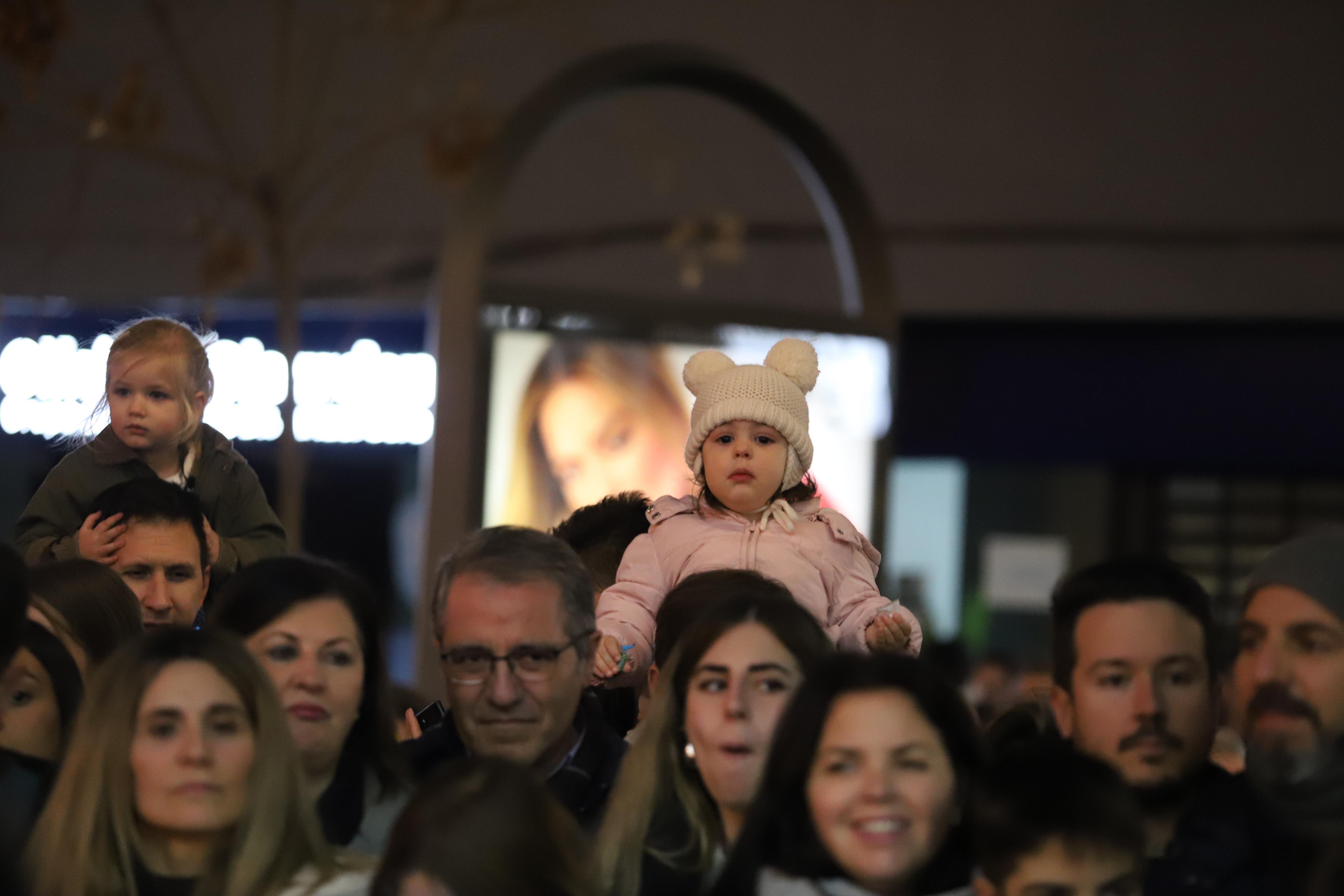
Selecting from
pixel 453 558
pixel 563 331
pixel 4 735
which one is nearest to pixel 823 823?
pixel 453 558

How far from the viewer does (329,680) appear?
7.58 feet

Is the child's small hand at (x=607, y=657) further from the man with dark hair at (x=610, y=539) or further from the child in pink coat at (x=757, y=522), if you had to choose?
the man with dark hair at (x=610, y=539)

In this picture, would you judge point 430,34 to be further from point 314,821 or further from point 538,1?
point 314,821

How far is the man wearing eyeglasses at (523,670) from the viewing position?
8.06ft

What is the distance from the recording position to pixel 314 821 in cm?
210

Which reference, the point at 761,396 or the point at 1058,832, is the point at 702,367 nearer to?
the point at 761,396

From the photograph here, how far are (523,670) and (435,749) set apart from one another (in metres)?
0.24

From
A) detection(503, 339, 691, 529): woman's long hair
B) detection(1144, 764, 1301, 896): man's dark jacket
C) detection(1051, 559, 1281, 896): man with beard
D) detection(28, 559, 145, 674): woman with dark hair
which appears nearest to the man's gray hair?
detection(28, 559, 145, 674): woman with dark hair

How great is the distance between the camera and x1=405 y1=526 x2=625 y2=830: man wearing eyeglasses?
8.06 ft

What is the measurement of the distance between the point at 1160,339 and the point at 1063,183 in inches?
45.3

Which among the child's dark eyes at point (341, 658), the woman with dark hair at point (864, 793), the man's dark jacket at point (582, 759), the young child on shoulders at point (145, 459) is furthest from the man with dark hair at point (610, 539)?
the woman with dark hair at point (864, 793)

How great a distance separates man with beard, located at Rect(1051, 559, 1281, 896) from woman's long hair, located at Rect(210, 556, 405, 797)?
103 cm

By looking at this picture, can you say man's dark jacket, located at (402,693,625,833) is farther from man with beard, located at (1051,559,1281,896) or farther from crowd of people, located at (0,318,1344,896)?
man with beard, located at (1051,559,1281,896)

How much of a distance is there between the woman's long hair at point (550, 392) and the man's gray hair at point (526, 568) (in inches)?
87.3
